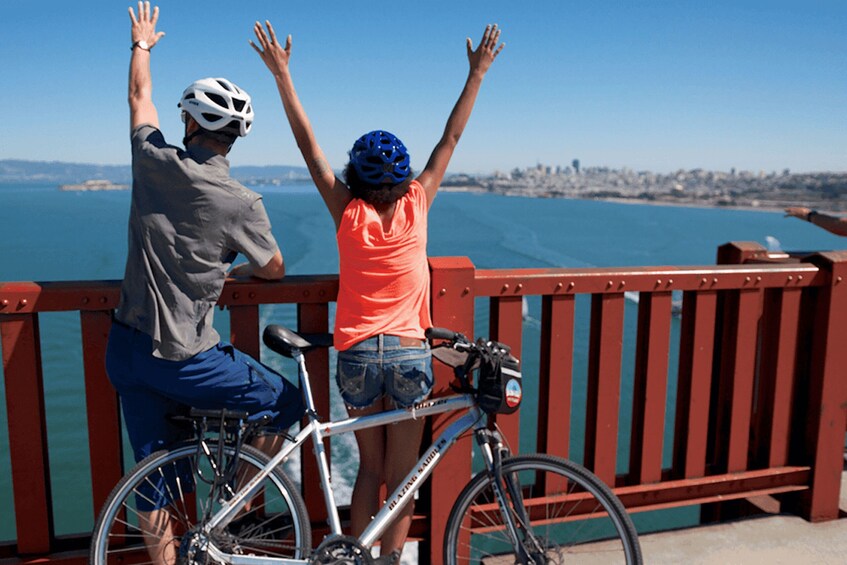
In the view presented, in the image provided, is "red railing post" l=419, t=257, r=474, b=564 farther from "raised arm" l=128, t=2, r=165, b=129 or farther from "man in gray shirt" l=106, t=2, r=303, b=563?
"raised arm" l=128, t=2, r=165, b=129

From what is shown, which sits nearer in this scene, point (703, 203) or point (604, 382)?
point (604, 382)

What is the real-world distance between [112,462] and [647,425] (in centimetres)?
255

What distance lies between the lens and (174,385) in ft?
8.89

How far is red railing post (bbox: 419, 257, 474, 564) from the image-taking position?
3.27 meters

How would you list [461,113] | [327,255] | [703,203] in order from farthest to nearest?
[703,203] < [327,255] < [461,113]

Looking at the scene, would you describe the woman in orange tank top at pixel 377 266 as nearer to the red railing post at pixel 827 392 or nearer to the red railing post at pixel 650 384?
the red railing post at pixel 650 384

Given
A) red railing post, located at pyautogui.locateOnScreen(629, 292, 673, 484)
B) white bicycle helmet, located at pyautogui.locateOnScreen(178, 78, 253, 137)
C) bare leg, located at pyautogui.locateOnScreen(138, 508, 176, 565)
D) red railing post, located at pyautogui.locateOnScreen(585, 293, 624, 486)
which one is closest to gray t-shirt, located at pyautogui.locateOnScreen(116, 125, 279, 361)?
white bicycle helmet, located at pyautogui.locateOnScreen(178, 78, 253, 137)

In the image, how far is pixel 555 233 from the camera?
83.8 m

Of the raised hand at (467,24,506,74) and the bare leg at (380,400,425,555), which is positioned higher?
the raised hand at (467,24,506,74)

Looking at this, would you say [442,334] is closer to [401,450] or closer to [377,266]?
[377,266]

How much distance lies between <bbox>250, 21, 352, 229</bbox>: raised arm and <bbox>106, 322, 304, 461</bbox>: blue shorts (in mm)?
704

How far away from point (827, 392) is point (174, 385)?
3.32 meters

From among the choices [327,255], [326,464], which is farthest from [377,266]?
[327,255]

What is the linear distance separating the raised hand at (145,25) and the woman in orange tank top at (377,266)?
42cm
